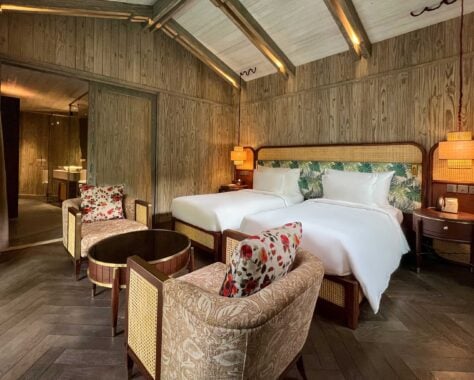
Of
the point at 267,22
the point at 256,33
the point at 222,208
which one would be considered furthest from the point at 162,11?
the point at 222,208

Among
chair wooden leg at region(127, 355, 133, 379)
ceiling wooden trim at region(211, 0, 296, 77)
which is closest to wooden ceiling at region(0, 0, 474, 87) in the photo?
ceiling wooden trim at region(211, 0, 296, 77)

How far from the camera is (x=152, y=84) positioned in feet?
14.8

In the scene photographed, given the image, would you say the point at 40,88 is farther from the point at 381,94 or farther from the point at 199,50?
the point at 381,94

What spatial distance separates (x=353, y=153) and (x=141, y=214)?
9.95ft

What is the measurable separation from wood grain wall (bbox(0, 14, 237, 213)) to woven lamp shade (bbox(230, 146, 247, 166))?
40 centimetres

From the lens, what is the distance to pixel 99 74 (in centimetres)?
392

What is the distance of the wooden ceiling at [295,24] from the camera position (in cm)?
318

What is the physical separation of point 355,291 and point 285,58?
3.93 meters

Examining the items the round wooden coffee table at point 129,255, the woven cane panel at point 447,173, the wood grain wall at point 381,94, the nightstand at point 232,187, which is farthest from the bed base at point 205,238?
the woven cane panel at point 447,173

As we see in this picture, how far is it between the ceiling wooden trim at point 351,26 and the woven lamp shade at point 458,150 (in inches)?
66.3

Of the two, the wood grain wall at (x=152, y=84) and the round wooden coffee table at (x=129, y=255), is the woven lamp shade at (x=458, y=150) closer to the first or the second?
the round wooden coffee table at (x=129, y=255)

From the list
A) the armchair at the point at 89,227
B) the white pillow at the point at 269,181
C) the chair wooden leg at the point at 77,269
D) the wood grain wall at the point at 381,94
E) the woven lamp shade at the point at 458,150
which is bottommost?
the chair wooden leg at the point at 77,269

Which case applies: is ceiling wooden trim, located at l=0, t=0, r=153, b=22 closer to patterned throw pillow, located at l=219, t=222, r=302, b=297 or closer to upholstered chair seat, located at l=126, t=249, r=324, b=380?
upholstered chair seat, located at l=126, t=249, r=324, b=380

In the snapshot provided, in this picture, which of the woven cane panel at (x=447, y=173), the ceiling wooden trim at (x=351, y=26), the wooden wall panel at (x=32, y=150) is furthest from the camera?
the wooden wall panel at (x=32, y=150)
